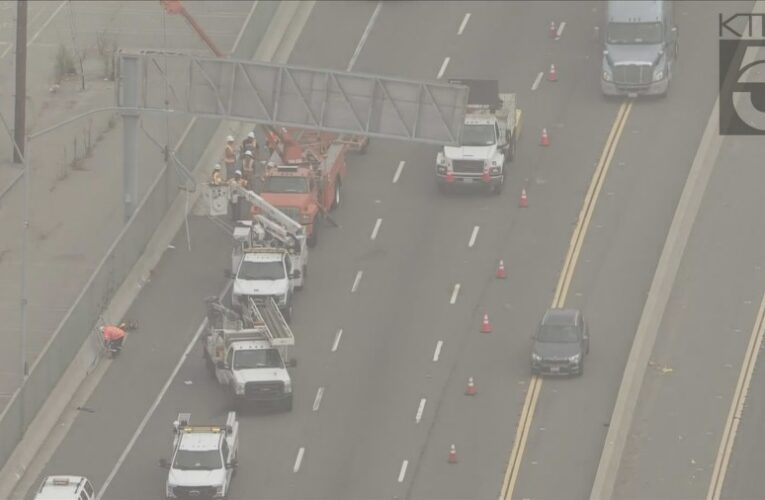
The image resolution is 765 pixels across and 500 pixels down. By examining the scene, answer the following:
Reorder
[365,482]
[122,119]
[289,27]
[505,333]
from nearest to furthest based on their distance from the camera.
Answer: [365,482], [505,333], [122,119], [289,27]

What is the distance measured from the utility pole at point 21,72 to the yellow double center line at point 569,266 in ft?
60.1

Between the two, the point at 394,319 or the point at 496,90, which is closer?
the point at 394,319

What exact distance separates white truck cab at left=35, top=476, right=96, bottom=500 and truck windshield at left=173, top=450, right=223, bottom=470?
2719mm

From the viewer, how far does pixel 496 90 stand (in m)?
97.4

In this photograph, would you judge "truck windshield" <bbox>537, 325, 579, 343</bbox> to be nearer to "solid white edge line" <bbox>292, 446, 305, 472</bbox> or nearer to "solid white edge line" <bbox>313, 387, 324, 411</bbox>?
"solid white edge line" <bbox>313, 387, 324, 411</bbox>

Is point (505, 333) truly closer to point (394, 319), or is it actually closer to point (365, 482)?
point (394, 319)

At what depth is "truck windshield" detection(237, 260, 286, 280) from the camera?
87.6 metres

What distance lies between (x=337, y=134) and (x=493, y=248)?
826cm

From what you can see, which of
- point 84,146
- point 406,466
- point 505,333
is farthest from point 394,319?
point 84,146

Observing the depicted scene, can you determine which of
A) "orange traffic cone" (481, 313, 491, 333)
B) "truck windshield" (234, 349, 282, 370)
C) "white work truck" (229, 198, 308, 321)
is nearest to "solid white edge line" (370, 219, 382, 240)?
"white work truck" (229, 198, 308, 321)

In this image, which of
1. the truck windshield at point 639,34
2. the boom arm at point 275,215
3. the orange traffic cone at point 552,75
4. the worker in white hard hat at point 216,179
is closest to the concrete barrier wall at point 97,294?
the worker in white hard hat at point 216,179

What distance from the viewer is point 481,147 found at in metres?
95.5

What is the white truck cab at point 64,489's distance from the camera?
75.5 m

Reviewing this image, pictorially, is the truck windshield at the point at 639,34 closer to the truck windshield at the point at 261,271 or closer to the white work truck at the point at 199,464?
the truck windshield at the point at 261,271
